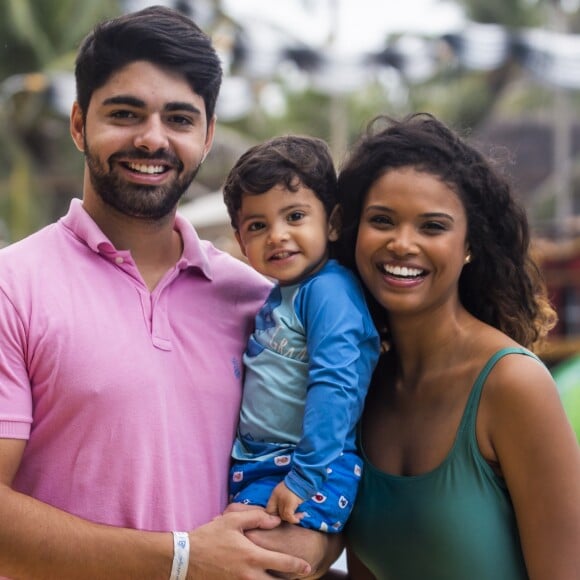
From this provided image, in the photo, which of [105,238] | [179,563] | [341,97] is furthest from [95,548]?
[341,97]

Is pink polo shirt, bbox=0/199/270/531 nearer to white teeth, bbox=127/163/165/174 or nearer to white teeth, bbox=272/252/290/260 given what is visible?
white teeth, bbox=127/163/165/174

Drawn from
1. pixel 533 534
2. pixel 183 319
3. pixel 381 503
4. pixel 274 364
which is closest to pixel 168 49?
pixel 183 319

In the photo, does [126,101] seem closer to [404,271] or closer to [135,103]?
[135,103]

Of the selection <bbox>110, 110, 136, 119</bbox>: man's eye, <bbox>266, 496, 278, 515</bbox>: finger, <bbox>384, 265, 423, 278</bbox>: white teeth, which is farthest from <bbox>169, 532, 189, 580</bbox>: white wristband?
<bbox>110, 110, 136, 119</bbox>: man's eye

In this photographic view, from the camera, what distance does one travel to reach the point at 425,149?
270 cm

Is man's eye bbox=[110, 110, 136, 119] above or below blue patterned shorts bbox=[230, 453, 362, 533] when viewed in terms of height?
above

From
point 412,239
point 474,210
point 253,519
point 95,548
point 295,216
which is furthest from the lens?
point 295,216

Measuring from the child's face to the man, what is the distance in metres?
0.20

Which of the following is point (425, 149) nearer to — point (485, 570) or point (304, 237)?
point (304, 237)

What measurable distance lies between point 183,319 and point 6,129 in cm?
2028

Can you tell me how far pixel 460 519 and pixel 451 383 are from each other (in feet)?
1.23

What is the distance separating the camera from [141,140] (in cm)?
270

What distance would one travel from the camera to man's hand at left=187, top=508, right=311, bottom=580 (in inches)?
96.0

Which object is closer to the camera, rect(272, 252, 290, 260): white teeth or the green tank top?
the green tank top
